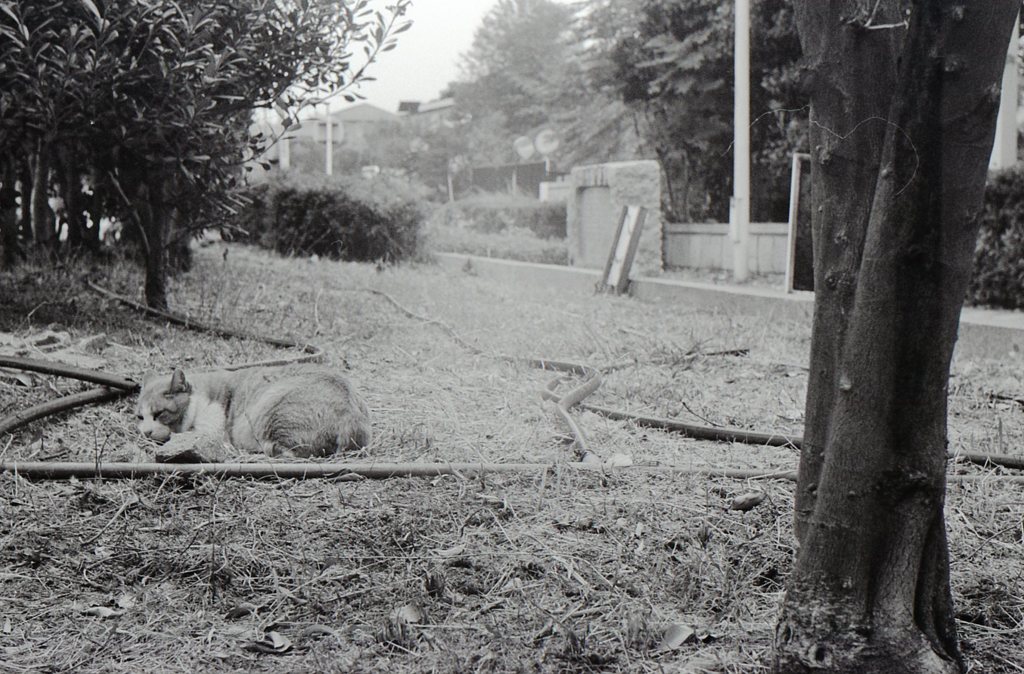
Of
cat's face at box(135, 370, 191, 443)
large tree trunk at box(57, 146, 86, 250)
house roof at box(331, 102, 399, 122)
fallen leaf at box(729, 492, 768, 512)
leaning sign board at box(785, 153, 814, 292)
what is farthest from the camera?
house roof at box(331, 102, 399, 122)

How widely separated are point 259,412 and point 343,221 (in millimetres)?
11897

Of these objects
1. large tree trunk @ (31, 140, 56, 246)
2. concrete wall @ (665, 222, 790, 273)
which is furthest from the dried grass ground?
concrete wall @ (665, 222, 790, 273)

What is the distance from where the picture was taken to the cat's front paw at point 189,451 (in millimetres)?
3809

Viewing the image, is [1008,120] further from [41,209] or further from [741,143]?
[41,209]

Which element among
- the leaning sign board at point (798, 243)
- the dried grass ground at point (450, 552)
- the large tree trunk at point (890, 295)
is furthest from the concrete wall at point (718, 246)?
the large tree trunk at point (890, 295)

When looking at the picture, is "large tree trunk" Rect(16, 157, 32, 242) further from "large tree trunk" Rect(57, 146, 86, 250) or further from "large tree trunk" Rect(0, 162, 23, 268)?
"large tree trunk" Rect(0, 162, 23, 268)

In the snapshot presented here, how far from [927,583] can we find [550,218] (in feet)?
65.3

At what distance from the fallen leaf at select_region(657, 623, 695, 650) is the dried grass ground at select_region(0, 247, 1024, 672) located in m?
0.02

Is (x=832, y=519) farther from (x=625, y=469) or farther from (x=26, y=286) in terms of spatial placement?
(x=26, y=286)

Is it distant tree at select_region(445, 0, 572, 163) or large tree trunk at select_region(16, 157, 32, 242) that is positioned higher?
distant tree at select_region(445, 0, 572, 163)

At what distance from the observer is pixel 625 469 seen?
12.7 feet

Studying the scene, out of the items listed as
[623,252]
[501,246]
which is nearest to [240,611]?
[623,252]

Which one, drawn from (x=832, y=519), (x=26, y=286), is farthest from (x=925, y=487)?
(x=26, y=286)

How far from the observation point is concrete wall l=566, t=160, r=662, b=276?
1330 centimetres
